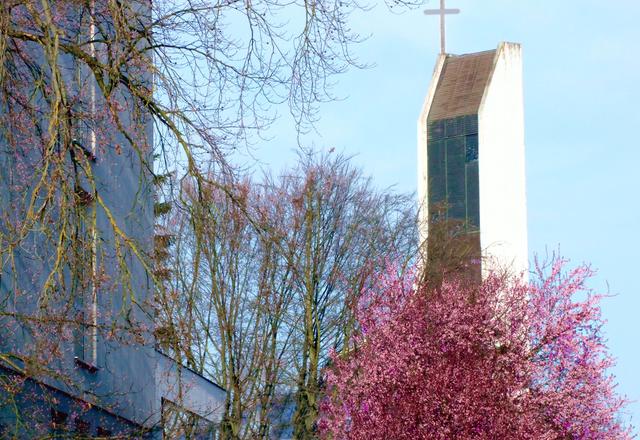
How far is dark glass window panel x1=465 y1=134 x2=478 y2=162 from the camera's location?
1698 inches

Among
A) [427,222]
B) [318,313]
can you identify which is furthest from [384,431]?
[427,222]

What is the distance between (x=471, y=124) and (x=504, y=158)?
5.67 feet

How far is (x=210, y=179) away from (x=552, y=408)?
20.6m

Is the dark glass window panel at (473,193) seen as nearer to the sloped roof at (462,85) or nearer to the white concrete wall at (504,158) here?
the white concrete wall at (504,158)

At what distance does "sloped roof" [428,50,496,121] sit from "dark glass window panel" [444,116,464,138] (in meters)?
0.16

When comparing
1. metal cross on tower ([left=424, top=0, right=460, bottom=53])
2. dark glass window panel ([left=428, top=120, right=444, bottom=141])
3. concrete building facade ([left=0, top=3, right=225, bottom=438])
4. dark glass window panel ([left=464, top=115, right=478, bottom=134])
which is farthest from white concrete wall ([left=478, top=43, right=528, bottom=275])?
concrete building facade ([left=0, top=3, right=225, bottom=438])

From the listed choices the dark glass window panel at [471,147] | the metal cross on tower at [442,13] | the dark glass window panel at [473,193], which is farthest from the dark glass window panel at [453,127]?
the metal cross on tower at [442,13]

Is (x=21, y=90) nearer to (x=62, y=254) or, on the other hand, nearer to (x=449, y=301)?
(x=62, y=254)

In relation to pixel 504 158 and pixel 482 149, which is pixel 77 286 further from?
pixel 504 158

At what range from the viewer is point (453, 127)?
43594 mm

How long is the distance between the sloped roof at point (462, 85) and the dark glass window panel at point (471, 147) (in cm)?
76

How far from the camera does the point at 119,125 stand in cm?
996

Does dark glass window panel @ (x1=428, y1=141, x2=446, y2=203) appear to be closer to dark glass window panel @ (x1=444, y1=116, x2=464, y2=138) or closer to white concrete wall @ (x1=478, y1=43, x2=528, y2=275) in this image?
dark glass window panel @ (x1=444, y1=116, x2=464, y2=138)

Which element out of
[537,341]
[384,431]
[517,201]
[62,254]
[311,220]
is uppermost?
[517,201]
